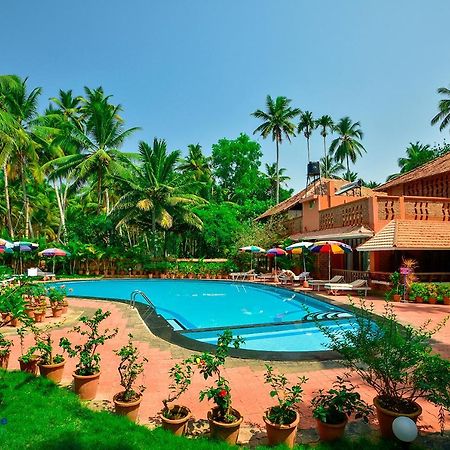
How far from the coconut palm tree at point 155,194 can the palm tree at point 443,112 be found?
2433cm

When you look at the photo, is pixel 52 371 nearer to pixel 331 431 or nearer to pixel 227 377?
pixel 227 377

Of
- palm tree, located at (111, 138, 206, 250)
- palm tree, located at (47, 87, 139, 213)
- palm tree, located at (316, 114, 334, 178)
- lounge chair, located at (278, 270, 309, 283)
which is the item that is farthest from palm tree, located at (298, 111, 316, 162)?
lounge chair, located at (278, 270, 309, 283)

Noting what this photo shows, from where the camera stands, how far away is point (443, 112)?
31.5 metres

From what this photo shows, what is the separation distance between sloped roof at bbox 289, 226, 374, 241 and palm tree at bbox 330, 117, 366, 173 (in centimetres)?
2967

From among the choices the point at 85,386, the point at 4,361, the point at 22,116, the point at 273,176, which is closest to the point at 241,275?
the point at 4,361

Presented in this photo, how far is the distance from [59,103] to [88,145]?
10.2 m

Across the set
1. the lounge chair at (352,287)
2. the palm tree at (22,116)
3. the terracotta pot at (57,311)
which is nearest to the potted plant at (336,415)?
the terracotta pot at (57,311)

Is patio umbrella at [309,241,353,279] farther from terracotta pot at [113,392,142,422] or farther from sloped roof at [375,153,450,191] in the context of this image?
terracotta pot at [113,392,142,422]

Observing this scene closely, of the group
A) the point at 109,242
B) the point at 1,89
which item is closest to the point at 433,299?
the point at 109,242

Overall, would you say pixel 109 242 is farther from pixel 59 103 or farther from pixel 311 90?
pixel 311 90

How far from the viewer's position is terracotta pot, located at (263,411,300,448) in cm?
339

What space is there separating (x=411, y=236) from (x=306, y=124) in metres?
32.9

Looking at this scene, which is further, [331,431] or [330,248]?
[330,248]

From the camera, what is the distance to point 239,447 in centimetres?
346
